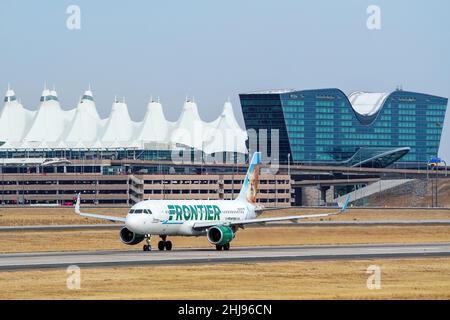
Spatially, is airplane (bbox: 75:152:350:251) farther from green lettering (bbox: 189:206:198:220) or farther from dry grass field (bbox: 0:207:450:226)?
dry grass field (bbox: 0:207:450:226)

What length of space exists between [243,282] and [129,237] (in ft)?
84.7

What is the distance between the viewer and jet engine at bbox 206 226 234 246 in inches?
2783

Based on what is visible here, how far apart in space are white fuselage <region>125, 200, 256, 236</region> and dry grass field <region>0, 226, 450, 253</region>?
4.17 metres

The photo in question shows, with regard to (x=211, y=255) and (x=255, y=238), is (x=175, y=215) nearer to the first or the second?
(x=211, y=255)

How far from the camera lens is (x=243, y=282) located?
46.8 m

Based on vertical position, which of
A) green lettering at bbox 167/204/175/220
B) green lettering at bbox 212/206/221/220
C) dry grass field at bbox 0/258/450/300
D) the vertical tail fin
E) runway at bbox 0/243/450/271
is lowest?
runway at bbox 0/243/450/271

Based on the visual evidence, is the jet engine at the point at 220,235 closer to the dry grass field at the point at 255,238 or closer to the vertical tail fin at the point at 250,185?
the dry grass field at the point at 255,238

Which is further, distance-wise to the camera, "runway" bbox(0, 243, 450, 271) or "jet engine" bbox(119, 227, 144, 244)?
"jet engine" bbox(119, 227, 144, 244)

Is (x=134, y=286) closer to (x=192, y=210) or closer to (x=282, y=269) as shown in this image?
(x=282, y=269)


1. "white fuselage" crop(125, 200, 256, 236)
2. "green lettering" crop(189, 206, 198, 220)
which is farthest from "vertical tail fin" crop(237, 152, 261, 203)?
"green lettering" crop(189, 206, 198, 220)

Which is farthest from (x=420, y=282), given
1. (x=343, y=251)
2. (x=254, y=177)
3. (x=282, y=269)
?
(x=254, y=177)

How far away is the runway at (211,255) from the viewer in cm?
5725

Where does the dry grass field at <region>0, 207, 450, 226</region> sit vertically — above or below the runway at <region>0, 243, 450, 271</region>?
below
